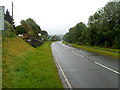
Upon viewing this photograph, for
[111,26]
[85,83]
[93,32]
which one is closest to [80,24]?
[93,32]

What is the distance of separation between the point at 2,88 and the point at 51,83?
2165 mm

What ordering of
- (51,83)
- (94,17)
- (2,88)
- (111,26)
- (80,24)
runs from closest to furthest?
(2,88), (51,83), (111,26), (94,17), (80,24)

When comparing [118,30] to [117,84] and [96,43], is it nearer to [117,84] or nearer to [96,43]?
[96,43]

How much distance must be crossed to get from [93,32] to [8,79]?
51445 millimetres

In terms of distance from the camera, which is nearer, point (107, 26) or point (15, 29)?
point (107, 26)

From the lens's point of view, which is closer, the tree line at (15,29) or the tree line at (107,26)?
the tree line at (15,29)

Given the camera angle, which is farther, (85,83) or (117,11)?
(117,11)

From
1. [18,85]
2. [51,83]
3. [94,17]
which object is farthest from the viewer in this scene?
[94,17]

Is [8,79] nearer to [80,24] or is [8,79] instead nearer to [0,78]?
[0,78]

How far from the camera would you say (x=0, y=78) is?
7.56 m

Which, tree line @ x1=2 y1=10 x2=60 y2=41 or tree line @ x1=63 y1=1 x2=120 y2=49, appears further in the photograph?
tree line @ x1=63 y1=1 x2=120 y2=49

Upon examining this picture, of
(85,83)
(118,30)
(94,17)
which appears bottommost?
(85,83)

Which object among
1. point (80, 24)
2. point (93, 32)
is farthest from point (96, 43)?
point (80, 24)

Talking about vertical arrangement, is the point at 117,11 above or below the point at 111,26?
above
